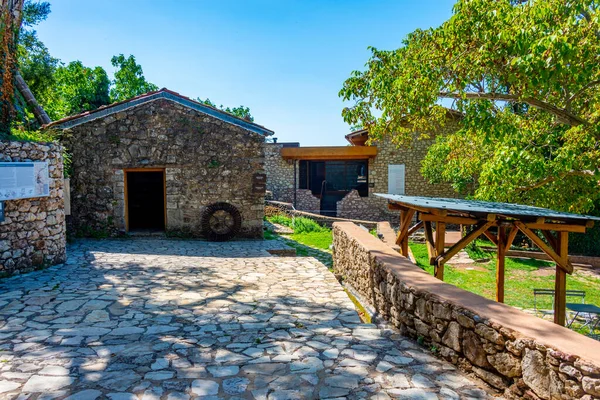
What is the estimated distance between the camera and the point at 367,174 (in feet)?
63.1

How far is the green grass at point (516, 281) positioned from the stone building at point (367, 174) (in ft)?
22.1

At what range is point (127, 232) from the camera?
10750 mm

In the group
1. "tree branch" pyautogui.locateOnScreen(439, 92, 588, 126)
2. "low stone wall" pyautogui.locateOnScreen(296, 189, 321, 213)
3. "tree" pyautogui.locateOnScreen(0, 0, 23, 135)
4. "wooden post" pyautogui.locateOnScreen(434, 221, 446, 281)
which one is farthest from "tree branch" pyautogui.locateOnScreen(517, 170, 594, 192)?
"low stone wall" pyautogui.locateOnScreen(296, 189, 321, 213)

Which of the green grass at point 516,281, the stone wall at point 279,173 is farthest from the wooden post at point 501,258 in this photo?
the stone wall at point 279,173

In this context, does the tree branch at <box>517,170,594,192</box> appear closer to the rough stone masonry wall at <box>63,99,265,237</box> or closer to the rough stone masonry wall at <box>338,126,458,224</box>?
the rough stone masonry wall at <box>63,99,265,237</box>

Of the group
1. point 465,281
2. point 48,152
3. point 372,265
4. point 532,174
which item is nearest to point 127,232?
point 48,152

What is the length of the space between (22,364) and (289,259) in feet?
19.6

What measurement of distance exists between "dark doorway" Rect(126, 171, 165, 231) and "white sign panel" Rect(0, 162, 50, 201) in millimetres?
7477

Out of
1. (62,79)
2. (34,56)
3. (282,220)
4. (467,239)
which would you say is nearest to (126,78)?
(62,79)

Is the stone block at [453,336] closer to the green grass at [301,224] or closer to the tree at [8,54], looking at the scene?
the tree at [8,54]

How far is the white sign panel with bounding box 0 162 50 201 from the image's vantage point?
5902 mm

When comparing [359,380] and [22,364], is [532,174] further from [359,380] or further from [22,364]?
[22,364]

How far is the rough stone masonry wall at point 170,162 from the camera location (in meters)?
10.4

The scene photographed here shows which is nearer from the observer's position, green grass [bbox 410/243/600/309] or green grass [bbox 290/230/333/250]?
green grass [bbox 410/243/600/309]
